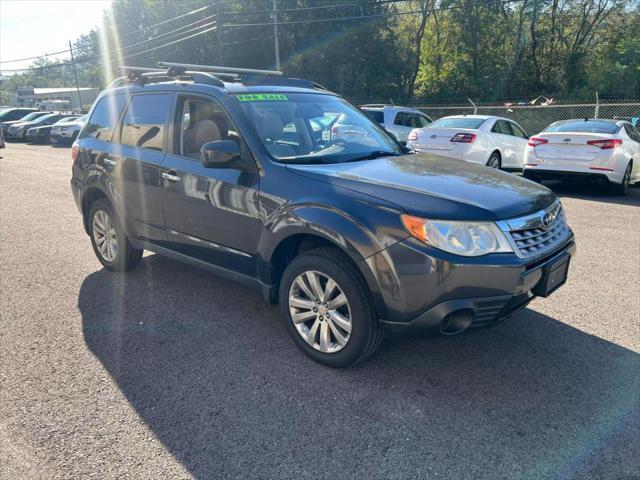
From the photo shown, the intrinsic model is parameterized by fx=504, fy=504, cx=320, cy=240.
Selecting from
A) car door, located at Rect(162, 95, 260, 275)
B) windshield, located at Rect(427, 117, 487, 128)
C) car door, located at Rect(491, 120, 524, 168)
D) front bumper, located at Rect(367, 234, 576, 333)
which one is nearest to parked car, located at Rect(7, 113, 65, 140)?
windshield, located at Rect(427, 117, 487, 128)

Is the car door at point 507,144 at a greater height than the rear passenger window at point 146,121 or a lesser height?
lesser

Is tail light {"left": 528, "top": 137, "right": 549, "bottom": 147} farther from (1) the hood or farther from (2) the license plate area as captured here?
(2) the license plate area

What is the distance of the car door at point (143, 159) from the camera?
14.0ft

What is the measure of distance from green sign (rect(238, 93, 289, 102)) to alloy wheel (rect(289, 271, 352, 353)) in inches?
57.4

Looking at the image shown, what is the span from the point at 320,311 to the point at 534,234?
1.39 metres

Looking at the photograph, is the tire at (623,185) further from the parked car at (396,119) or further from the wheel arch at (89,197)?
the wheel arch at (89,197)

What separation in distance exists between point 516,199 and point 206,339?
2349mm

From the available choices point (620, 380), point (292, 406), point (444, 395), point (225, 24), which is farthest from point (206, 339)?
point (225, 24)

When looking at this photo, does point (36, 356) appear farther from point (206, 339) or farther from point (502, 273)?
point (502, 273)

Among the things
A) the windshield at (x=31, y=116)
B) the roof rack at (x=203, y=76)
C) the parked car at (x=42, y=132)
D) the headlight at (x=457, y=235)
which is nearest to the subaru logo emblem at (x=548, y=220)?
the headlight at (x=457, y=235)

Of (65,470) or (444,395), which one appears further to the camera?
(444,395)

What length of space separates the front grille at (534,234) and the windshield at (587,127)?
7.14m

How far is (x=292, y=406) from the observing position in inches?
114

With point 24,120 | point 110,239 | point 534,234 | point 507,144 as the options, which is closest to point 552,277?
point 534,234
